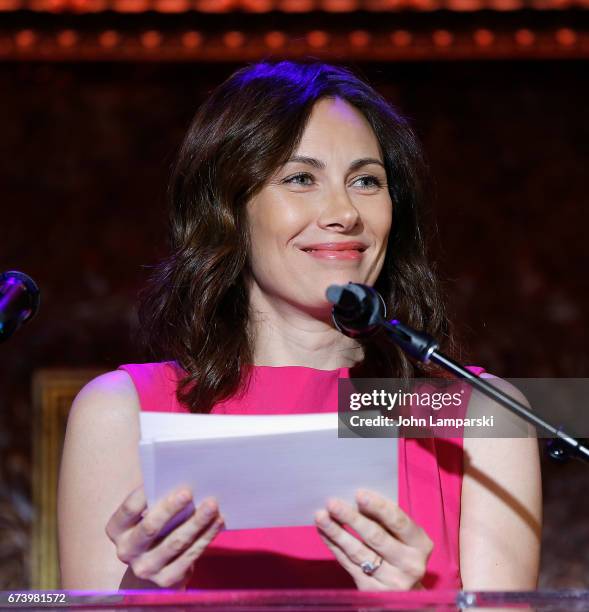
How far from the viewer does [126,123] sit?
3.79m

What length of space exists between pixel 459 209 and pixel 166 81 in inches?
43.0

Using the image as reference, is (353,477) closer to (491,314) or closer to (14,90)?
(491,314)

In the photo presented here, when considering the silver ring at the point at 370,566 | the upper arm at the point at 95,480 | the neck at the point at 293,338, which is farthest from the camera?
the neck at the point at 293,338

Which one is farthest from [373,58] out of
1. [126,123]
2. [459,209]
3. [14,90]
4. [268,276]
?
[268,276]

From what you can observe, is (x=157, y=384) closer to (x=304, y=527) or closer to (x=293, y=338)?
(x=293, y=338)

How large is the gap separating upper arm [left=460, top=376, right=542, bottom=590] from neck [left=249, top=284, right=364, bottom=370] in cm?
28

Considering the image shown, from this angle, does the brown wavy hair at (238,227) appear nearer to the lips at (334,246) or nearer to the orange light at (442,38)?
the lips at (334,246)

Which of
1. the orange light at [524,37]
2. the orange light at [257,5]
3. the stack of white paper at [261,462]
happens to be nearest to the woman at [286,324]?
the stack of white paper at [261,462]

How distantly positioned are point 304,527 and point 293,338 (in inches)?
14.1

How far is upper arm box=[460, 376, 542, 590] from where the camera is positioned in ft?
5.83

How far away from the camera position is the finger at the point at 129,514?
4.51 feet

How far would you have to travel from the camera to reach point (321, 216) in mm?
1846

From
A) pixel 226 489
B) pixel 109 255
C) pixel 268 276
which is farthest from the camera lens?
pixel 109 255

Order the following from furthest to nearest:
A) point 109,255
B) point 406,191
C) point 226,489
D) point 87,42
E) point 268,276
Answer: point 109,255 → point 87,42 → point 406,191 → point 268,276 → point 226,489
